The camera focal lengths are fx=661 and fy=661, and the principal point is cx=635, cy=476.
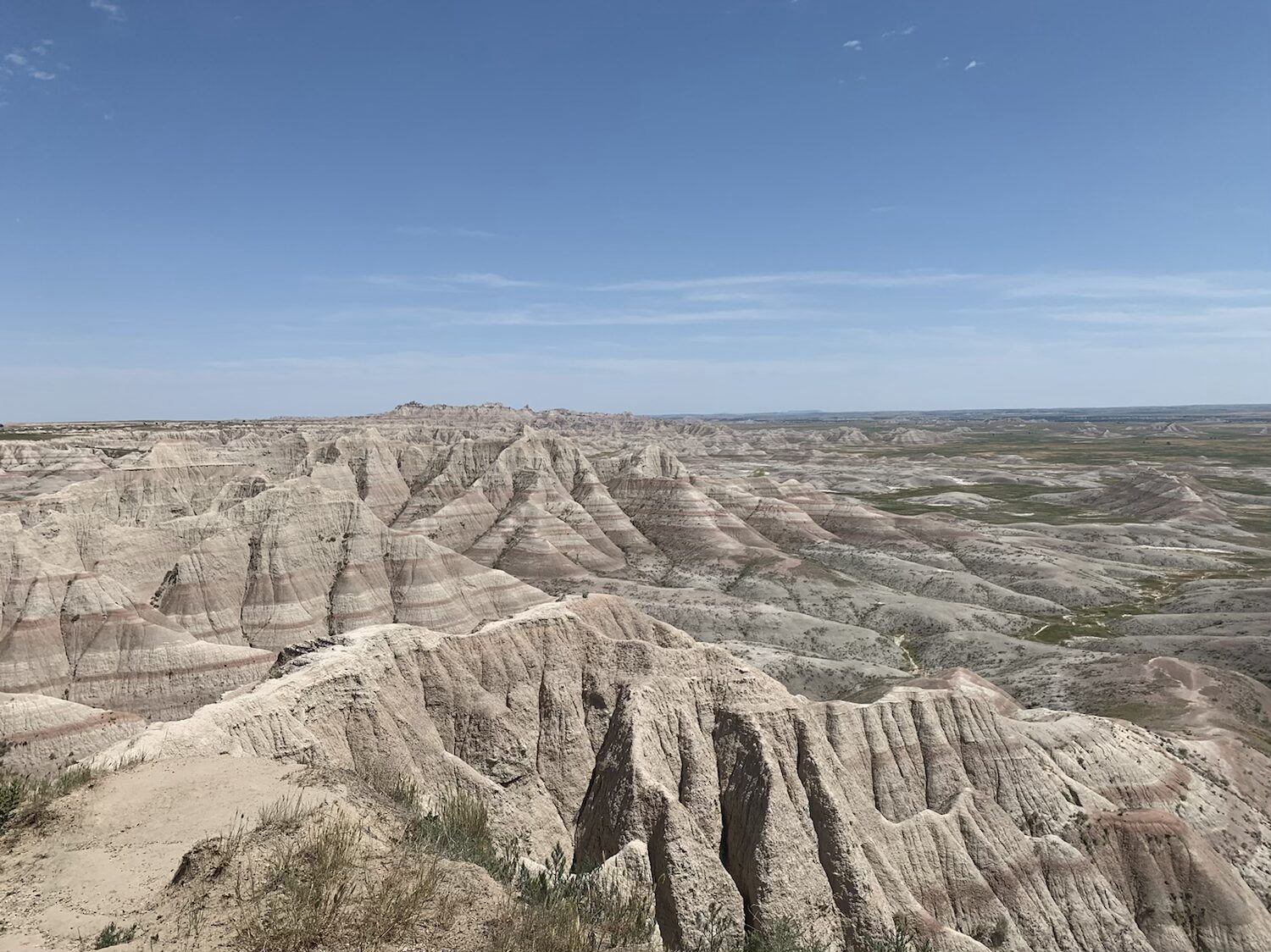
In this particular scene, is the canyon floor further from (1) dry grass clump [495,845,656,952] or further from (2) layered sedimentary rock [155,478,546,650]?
(2) layered sedimentary rock [155,478,546,650]

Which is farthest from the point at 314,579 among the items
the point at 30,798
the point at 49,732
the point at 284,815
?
the point at 284,815

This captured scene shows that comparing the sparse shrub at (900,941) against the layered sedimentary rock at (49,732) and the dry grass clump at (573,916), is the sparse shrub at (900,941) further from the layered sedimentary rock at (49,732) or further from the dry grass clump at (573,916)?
the layered sedimentary rock at (49,732)

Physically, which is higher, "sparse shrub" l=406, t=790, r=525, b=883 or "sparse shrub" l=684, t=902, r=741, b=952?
"sparse shrub" l=406, t=790, r=525, b=883

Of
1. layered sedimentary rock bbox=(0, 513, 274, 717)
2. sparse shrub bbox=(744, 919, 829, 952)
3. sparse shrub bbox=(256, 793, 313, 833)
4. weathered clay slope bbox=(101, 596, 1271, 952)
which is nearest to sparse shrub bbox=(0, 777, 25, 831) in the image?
sparse shrub bbox=(256, 793, 313, 833)

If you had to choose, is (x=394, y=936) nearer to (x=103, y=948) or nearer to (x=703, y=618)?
(x=103, y=948)

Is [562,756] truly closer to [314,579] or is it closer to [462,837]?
[462,837]

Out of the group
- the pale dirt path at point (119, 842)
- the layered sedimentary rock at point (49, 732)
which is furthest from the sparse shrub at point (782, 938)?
Result: the layered sedimentary rock at point (49, 732)
